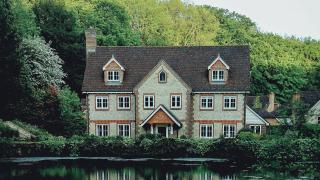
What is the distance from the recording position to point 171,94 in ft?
196

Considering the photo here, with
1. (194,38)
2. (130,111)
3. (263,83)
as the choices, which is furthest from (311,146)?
(194,38)

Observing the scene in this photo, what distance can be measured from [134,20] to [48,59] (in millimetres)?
45470

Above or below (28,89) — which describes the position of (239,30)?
above

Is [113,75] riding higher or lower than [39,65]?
lower

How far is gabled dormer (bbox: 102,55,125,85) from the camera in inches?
2391

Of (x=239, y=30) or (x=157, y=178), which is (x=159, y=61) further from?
(x=239, y=30)

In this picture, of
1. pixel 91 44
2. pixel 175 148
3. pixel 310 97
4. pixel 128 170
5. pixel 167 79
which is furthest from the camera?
pixel 310 97

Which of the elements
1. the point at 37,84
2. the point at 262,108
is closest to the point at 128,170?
the point at 37,84

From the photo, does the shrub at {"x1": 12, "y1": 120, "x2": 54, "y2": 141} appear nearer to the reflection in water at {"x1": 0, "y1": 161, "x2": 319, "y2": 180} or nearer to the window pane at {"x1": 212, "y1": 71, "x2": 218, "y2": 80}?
the reflection in water at {"x1": 0, "y1": 161, "x2": 319, "y2": 180}

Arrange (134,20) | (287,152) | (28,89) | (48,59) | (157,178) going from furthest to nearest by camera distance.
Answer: (134,20) < (48,59) < (28,89) < (287,152) < (157,178)

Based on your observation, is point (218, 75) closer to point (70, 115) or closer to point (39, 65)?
point (70, 115)

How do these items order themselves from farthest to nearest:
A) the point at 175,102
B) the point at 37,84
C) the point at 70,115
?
the point at 70,115 < the point at 37,84 < the point at 175,102

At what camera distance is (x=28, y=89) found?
58.7 meters

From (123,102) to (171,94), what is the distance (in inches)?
186
